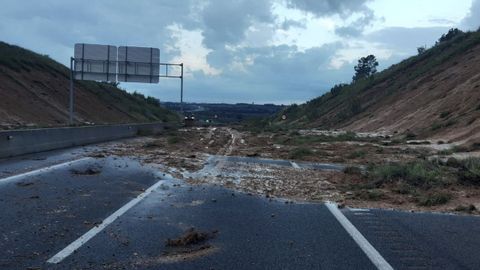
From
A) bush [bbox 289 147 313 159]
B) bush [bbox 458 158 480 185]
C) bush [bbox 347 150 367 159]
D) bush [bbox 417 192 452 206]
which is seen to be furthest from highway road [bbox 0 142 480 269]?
bush [bbox 347 150 367 159]

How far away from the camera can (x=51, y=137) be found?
24.2m

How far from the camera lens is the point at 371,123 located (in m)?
53.6

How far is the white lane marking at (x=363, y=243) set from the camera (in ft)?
23.3

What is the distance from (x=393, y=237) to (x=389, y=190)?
222 inches

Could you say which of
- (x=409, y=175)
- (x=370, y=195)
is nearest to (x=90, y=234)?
(x=370, y=195)

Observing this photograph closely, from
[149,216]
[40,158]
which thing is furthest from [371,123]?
[149,216]

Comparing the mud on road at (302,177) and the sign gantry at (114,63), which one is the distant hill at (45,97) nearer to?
the sign gantry at (114,63)

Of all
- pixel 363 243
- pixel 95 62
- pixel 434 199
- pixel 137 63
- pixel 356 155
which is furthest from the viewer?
pixel 137 63

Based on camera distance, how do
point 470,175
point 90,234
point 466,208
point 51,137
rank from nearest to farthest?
point 90,234, point 466,208, point 470,175, point 51,137

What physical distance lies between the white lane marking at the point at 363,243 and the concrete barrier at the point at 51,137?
12978 millimetres

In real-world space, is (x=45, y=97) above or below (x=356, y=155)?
above

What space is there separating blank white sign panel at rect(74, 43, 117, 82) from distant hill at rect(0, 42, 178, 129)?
4.97m

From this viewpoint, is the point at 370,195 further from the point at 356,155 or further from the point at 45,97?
the point at 45,97

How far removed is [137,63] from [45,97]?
423 inches
